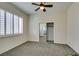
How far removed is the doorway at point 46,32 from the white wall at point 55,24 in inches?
15.9

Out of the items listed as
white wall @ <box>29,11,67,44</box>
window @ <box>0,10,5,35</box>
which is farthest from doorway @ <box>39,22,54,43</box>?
window @ <box>0,10,5,35</box>

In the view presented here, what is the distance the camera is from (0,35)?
186 inches

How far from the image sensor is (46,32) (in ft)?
31.7

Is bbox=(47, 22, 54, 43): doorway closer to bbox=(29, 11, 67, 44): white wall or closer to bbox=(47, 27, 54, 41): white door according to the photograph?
bbox=(47, 27, 54, 41): white door

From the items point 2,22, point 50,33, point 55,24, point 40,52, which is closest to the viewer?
point 2,22

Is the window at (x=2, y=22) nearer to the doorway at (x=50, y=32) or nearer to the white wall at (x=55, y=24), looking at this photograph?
the white wall at (x=55, y=24)

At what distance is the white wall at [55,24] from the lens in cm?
836

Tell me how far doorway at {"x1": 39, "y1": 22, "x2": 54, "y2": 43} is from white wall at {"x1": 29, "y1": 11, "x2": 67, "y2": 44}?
40 cm

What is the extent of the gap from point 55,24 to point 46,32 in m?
1.41

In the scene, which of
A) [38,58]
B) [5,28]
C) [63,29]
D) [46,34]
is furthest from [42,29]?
[38,58]

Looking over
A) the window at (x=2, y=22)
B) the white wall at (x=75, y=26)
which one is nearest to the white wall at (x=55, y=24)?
the white wall at (x=75, y=26)

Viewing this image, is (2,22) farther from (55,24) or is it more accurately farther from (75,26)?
(55,24)

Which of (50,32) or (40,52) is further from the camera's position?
(50,32)

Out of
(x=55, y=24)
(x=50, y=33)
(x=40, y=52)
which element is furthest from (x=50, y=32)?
(x=40, y=52)
